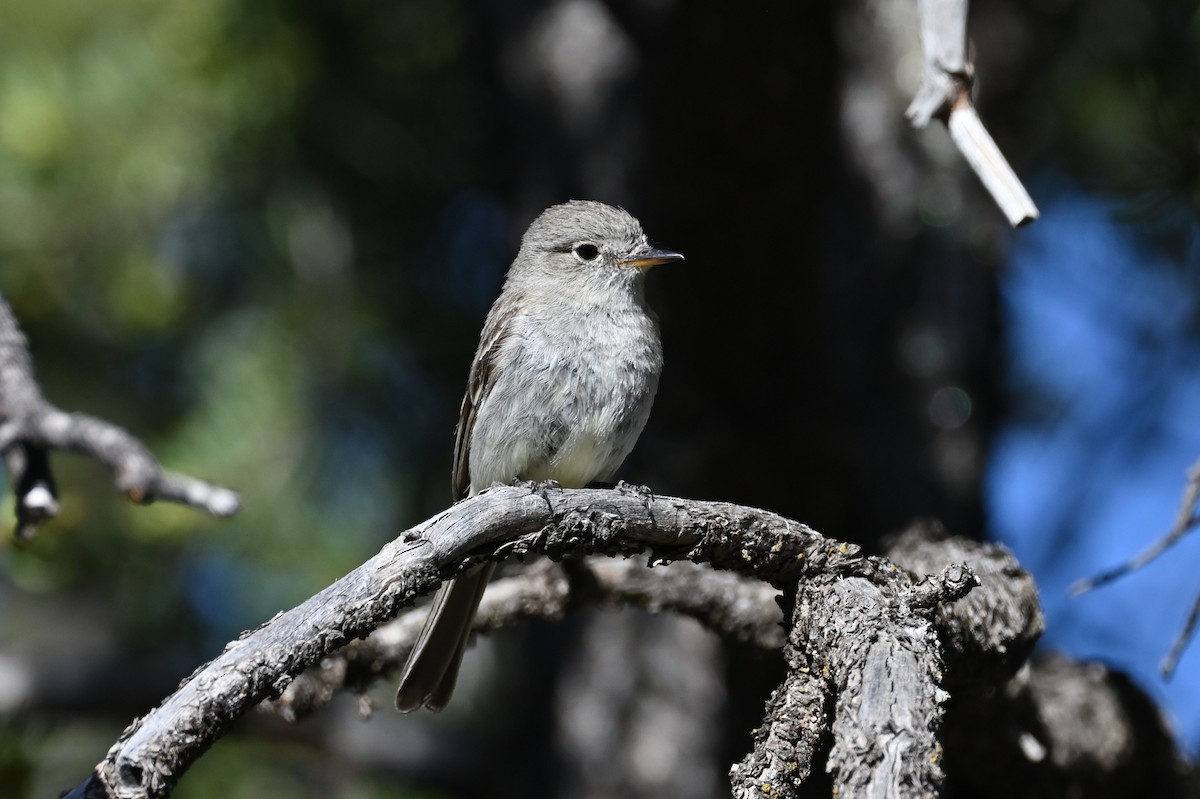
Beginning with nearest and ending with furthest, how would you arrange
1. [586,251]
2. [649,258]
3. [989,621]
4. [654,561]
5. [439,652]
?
1. [654,561]
2. [989,621]
3. [439,652]
4. [649,258]
5. [586,251]

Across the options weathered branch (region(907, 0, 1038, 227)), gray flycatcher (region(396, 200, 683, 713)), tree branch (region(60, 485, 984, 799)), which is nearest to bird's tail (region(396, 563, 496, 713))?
gray flycatcher (region(396, 200, 683, 713))


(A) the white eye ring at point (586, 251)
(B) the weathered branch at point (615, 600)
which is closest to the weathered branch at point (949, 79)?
(B) the weathered branch at point (615, 600)

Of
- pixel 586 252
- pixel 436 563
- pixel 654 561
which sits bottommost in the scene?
pixel 436 563

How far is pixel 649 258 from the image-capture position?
4.16 m

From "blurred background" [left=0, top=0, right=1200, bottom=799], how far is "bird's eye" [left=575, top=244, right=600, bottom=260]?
1.30 ft

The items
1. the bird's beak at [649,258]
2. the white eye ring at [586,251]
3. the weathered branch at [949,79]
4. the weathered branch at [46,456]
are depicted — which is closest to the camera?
the weathered branch at [949,79]

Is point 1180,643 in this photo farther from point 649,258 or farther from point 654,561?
point 649,258

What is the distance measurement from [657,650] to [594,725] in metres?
0.36

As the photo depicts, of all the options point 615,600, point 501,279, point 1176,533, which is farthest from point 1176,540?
point 501,279

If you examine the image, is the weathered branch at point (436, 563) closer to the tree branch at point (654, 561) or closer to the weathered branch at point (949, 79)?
the tree branch at point (654, 561)

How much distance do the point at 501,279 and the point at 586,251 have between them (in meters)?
1.42

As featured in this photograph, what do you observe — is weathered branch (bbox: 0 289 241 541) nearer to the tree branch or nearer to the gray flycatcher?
the tree branch

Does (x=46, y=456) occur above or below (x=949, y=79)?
below

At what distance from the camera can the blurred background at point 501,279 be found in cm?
458
